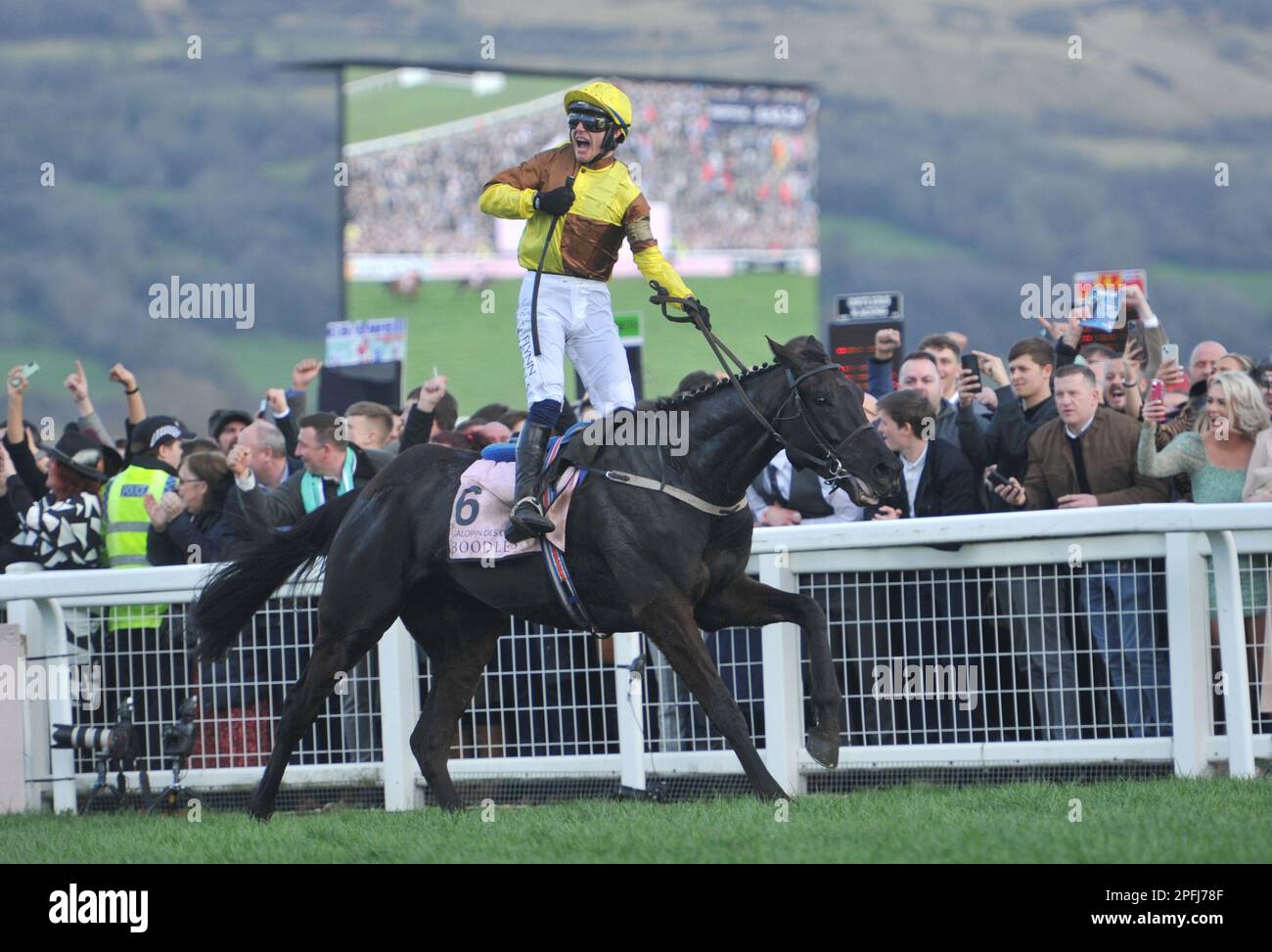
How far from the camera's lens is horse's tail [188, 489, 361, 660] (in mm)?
7531

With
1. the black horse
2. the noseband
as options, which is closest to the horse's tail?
the black horse

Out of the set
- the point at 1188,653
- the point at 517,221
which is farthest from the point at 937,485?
the point at 517,221

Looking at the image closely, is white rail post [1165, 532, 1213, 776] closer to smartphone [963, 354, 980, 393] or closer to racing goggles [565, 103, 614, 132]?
smartphone [963, 354, 980, 393]

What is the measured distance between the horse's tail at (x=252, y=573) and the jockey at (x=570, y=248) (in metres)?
1.11

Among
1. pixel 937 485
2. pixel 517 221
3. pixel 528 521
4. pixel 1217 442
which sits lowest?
pixel 528 521

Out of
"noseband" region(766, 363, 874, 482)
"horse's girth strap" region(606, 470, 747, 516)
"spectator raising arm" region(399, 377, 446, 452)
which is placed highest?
"spectator raising arm" region(399, 377, 446, 452)

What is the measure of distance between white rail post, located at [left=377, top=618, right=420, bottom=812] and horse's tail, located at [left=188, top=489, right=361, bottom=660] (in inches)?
20.0

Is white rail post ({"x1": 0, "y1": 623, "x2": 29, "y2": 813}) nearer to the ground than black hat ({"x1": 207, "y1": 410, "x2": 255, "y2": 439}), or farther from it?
nearer to the ground

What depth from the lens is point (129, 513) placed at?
891 cm

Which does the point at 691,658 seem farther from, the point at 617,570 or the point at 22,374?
the point at 22,374

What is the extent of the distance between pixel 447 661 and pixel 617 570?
115cm

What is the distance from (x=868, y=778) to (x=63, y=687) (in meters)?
3.66
